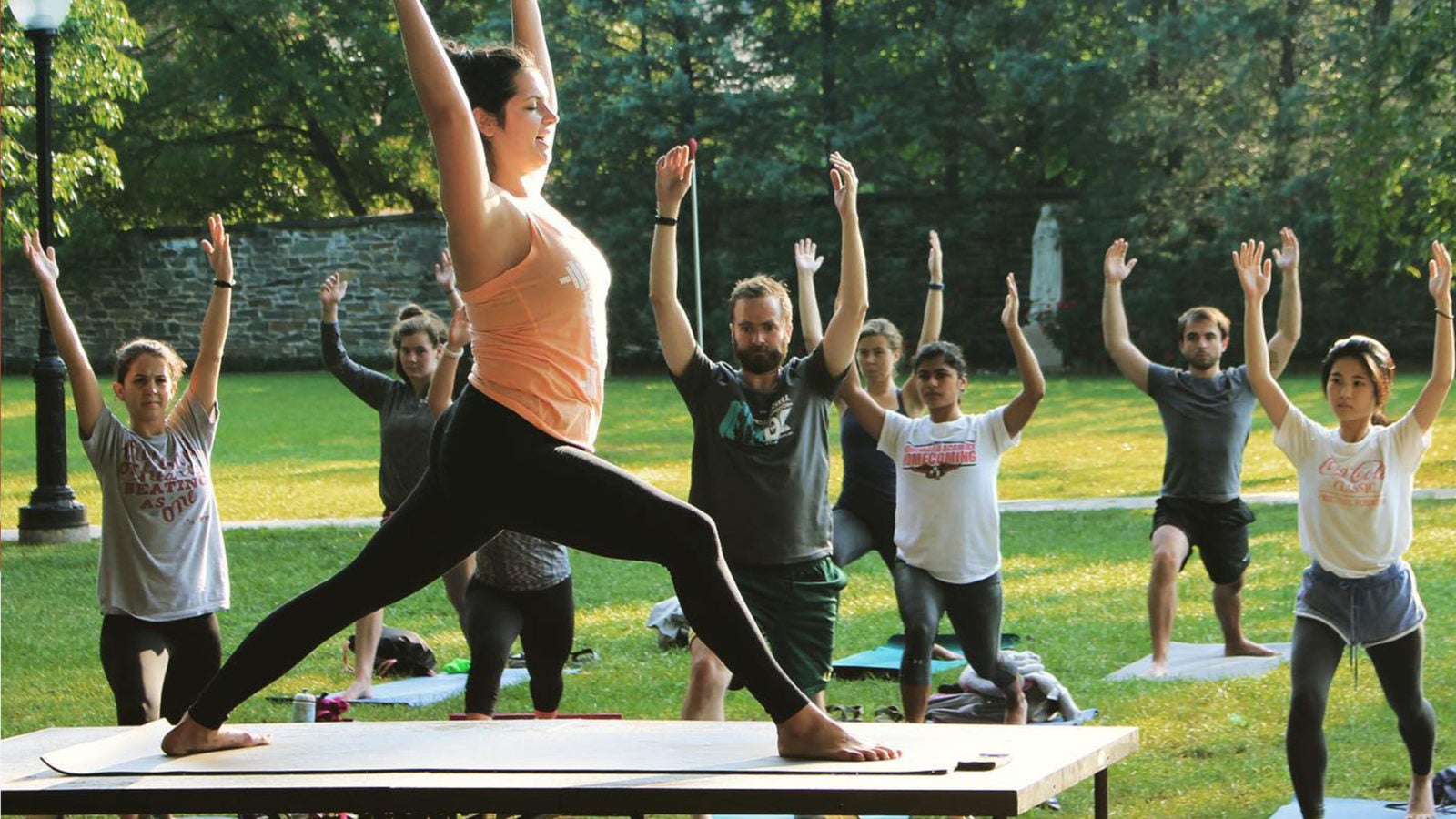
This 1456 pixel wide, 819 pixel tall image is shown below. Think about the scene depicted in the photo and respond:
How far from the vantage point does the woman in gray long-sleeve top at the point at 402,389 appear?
8234mm

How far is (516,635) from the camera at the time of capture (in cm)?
680

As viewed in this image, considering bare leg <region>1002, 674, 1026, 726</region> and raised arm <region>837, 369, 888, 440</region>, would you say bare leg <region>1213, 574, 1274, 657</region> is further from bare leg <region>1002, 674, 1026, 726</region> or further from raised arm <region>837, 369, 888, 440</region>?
raised arm <region>837, 369, 888, 440</region>

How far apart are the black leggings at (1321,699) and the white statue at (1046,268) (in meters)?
27.2

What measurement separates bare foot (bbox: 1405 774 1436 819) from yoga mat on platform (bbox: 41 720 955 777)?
2332 mm

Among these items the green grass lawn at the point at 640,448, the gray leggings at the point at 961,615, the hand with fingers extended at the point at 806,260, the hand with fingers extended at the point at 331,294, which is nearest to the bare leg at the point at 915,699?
the gray leggings at the point at 961,615

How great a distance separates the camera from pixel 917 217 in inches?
1369

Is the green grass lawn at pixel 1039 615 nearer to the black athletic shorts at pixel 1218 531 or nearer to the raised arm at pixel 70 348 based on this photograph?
the black athletic shorts at pixel 1218 531

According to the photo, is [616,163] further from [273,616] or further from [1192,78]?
[273,616]

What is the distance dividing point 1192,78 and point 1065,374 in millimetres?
5745

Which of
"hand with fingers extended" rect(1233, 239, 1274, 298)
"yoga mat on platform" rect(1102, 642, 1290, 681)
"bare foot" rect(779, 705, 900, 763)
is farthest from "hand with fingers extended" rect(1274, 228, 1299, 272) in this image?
"bare foot" rect(779, 705, 900, 763)

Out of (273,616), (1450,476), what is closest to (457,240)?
(273,616)

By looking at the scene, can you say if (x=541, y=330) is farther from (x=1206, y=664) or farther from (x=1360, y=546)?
(x=1206, y=664)

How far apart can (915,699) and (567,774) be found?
2.94 m

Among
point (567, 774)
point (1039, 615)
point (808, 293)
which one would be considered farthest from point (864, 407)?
point (1039, 615)
